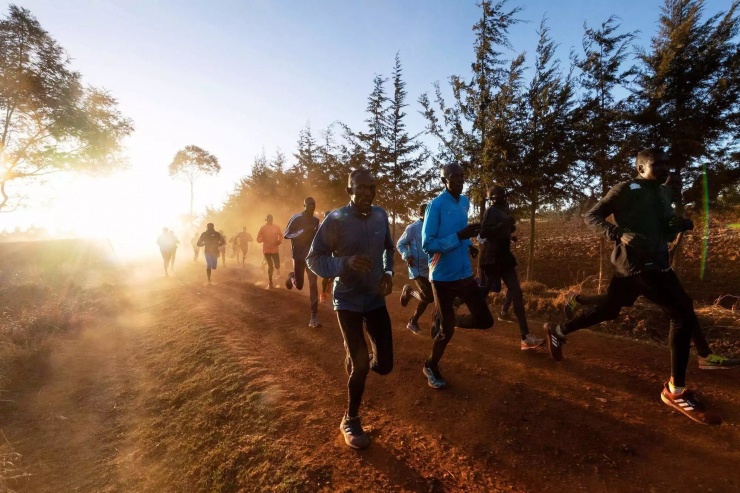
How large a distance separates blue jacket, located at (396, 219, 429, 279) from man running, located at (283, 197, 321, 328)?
2101mm

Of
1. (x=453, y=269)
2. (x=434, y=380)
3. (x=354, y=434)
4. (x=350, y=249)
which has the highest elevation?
(x=350, y=249)

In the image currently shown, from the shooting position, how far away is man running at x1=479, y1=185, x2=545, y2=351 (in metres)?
5.16

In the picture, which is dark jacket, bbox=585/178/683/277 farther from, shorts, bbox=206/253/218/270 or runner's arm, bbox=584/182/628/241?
shorts, bbox=206/253/218/270

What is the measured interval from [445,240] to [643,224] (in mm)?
1947

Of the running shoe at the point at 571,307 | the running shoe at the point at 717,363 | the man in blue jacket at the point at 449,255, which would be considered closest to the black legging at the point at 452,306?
the man in blue jacket at the point at 449,255

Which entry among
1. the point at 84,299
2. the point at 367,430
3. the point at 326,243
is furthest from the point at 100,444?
the point at 84,299

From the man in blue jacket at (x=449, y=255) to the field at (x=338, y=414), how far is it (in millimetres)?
959

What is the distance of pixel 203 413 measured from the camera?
434cm

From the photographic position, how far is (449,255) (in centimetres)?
388

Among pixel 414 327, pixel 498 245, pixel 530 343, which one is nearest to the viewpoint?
pixel 530 343

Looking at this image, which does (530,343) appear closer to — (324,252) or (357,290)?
(357,290)

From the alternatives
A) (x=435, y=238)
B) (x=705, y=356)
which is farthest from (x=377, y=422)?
(x=705, y=356)

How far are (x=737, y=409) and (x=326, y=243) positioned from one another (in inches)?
171

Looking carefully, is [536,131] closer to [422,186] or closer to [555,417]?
[422,186]
